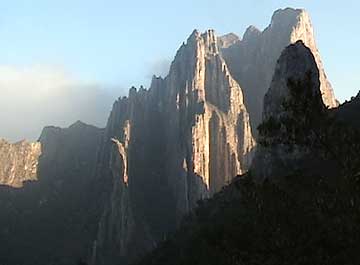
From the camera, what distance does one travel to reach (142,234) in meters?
184

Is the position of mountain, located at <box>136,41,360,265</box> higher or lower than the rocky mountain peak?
lower

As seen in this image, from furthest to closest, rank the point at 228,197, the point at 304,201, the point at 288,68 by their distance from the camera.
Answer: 1. the point at 228,197
2. the point at 288,68
3. the point at 304,201

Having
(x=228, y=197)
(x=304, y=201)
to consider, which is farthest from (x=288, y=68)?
(x=304, y=201)

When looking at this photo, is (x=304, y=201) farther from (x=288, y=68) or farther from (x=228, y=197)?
(x=228, y=197)

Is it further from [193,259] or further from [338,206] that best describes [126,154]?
[338,206]

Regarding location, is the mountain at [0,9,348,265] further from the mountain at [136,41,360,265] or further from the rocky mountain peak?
the rocky mountain peak

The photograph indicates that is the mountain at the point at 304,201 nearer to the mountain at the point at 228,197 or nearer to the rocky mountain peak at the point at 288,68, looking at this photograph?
the mountain at the point at 228,197

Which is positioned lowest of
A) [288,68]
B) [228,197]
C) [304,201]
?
[304,201]

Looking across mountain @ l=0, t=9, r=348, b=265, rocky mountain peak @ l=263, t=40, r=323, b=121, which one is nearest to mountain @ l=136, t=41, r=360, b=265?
mountain @ l=0, t=9, r=348, b=265

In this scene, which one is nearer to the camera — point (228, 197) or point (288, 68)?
point (288, 68)

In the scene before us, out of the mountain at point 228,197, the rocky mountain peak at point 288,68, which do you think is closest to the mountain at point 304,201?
the mountain at point 228,197

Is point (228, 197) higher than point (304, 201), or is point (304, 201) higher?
point (228, 197)

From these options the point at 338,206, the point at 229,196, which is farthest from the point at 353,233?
the point at 229,196

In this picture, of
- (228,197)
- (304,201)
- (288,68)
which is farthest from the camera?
(228,197)
